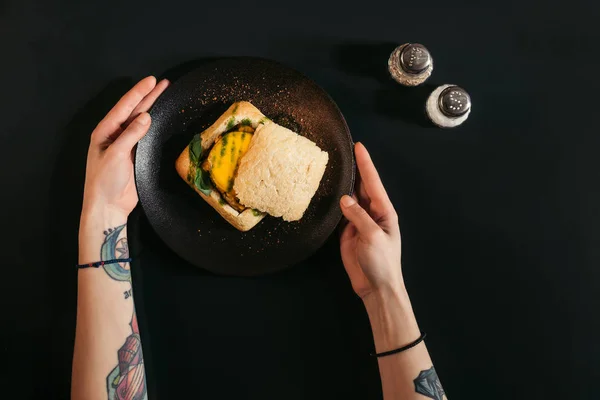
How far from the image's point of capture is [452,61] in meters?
1.89

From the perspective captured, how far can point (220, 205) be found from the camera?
68.1 inches

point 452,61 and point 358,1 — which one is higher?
point 358,1

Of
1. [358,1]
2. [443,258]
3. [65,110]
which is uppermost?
[358,1]

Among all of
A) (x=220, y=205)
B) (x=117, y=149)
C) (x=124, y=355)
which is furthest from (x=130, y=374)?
(x=117, y=149)

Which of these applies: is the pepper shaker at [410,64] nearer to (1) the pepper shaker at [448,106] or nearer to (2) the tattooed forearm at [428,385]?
(1) the pepper shaker at [448,106]

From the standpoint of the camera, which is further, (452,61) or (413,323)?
(452,61)

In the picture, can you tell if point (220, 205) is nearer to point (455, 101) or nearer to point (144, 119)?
point (144, 119)

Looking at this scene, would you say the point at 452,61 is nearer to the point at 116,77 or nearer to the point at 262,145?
the point at 262,145

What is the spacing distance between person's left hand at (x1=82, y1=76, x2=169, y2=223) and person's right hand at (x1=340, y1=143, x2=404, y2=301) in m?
0.78

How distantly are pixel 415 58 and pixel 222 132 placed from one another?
757mm

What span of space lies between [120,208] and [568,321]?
1.85 meters

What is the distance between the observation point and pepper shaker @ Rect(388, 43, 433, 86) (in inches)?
66.5

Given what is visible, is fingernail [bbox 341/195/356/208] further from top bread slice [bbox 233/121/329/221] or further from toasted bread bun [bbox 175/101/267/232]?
toasted bread bun [bbox 175/101/267/232]

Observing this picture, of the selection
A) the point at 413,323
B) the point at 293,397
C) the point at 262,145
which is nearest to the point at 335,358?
the point at 293,397
